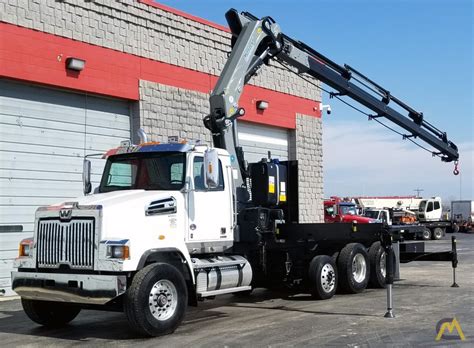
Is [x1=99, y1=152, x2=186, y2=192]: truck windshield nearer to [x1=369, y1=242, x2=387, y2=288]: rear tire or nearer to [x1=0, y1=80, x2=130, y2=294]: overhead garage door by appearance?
[x1=0, y1=80, x2=130, y2=294]: overhead garage door

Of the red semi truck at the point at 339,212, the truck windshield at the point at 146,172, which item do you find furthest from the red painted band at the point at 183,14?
the red semi truck at the point at 339,212

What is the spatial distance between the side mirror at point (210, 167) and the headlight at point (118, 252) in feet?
6.02

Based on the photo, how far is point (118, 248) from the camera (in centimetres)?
862

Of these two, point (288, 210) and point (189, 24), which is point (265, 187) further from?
point (189, 24)

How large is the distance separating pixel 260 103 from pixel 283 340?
14037mm

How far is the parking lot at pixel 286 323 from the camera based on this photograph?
8562mm

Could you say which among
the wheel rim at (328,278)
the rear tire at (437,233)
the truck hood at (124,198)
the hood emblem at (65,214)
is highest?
the truck hood at (124,198)

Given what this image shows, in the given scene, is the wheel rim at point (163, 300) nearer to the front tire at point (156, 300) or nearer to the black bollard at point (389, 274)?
the front tire at point (156, 300)

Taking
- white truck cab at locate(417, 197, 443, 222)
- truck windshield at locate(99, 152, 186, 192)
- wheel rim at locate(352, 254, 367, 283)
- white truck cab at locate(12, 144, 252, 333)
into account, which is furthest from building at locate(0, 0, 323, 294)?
white truck cab at locate(417, 197, 443, 222)

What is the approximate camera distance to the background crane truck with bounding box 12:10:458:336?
8.77 m

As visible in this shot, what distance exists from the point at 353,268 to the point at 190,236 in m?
4.74

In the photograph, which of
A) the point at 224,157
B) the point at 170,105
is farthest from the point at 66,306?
the point at 170,105

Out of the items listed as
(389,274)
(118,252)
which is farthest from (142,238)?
(389,274)

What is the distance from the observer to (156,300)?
29.0 feet
